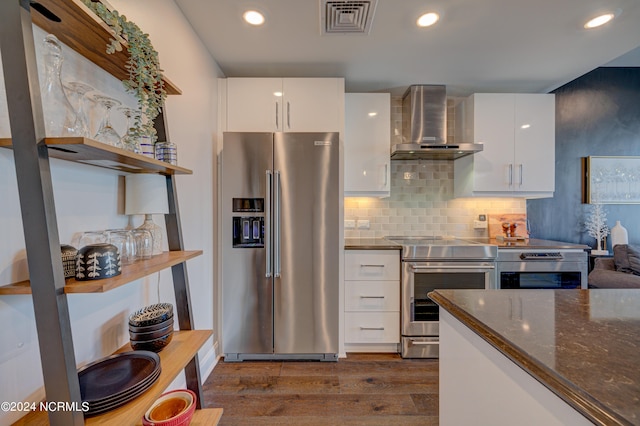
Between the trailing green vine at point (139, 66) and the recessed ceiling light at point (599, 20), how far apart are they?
268 cm

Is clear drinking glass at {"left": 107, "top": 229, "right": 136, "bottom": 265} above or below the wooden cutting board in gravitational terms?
above

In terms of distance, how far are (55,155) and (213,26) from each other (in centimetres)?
152

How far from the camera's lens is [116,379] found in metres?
0.89

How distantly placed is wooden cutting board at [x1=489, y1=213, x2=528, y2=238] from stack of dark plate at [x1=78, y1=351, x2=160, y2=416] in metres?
3.19

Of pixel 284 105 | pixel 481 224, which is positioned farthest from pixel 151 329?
pixel 481 224

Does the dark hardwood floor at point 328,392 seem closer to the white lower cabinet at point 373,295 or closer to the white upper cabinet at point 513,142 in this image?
the white lower cabinet at point 373,295

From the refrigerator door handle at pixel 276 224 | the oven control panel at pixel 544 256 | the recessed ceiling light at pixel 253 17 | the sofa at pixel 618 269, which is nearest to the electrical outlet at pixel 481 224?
the oven control panel at pixel 544 256

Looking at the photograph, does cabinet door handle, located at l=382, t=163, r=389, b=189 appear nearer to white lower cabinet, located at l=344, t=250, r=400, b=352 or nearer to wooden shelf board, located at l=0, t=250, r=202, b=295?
white lower cabinet, located at l=344, t=250, r=400, b=352

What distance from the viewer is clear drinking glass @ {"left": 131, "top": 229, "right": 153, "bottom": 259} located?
3.56 feet

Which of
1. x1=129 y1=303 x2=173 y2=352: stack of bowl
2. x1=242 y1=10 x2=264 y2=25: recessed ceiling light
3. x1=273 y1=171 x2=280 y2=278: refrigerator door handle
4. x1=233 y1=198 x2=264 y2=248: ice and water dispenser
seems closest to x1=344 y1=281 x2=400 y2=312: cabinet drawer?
x1=273 y1=171 x2=280 y2=278: refrigerator door handle

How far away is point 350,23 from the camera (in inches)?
70.9

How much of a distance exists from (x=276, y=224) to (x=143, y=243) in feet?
3.78

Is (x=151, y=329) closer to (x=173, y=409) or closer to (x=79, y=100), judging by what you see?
(x=173, y=409)

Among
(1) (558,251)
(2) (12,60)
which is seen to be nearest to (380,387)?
(1) (558,251)
